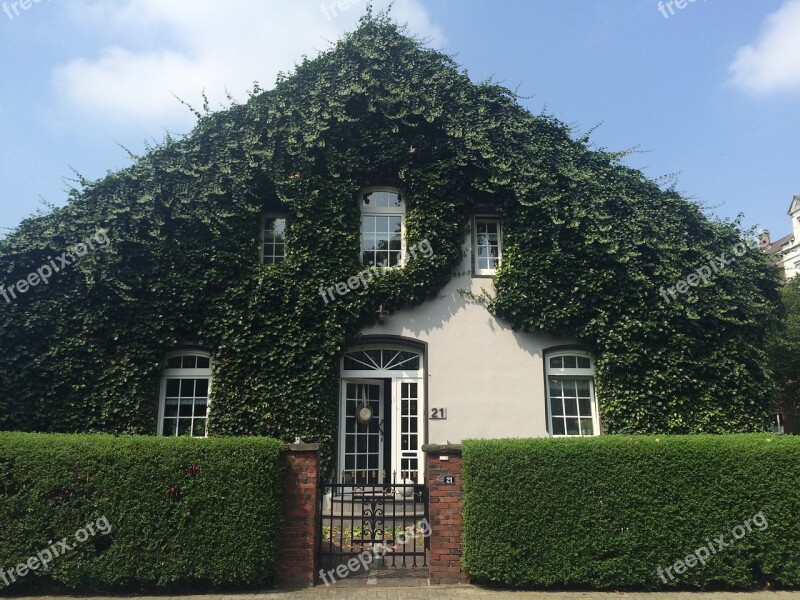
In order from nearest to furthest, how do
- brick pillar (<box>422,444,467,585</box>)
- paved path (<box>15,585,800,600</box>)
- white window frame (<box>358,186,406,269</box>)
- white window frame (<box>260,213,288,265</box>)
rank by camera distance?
paved path (<box>15,585,800,600</box>)
brick pillar (<box>422,444,467,585</box>)
white window frame (<box>260,213,288,265</box>)
white window frame (<box>358,186,406,269</box>)

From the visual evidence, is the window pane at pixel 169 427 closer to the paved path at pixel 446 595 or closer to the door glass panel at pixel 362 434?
the door glass panel at pixel 362 434

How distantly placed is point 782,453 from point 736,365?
144 inches

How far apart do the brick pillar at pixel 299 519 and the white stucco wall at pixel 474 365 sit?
12.3 feet

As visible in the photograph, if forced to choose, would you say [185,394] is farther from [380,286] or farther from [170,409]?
[380,286]

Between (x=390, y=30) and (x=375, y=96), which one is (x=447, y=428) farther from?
(x=390, y=30)

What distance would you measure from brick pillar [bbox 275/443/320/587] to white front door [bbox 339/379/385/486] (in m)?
3.31

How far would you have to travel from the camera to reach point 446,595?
6457 mm

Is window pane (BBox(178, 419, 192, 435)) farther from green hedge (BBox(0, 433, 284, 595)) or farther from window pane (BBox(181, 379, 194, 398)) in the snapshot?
green hedge (BBox(0, 433, 284, 595))

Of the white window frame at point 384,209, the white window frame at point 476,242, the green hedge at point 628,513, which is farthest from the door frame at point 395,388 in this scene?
the green hedge at point 628,513

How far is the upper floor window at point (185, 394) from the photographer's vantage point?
408 inches

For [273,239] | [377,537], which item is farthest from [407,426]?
[273,239]

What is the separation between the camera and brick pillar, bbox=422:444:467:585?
681 cm

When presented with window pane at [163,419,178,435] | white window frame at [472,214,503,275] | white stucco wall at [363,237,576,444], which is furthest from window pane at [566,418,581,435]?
window pane at [163,419,178,435]

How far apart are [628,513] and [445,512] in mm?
2260
